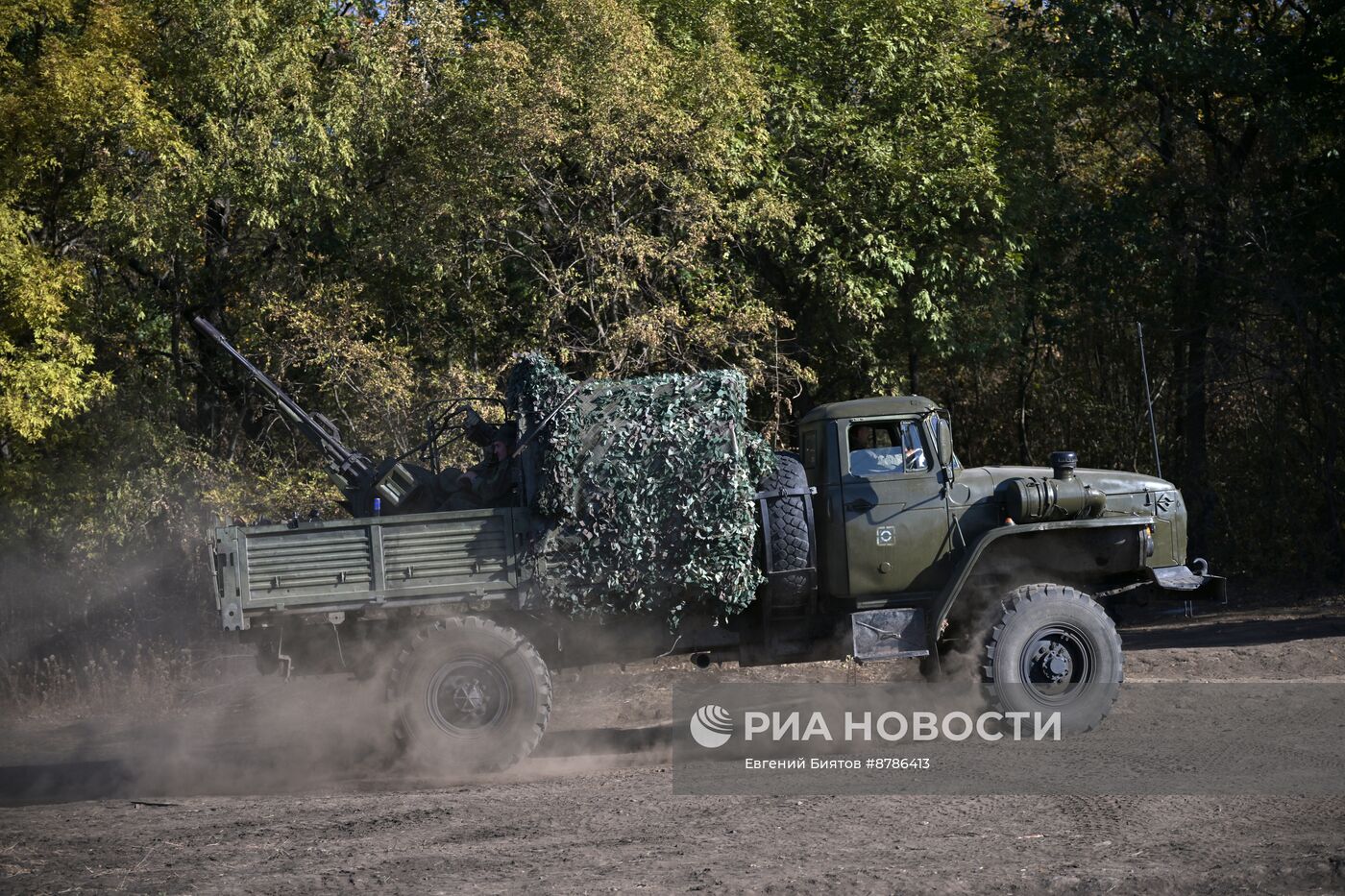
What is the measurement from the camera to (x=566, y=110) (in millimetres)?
15664

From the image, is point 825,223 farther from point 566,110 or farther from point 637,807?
point 637,807

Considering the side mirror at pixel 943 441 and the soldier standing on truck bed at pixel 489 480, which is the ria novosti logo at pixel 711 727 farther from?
the side mirror at pixel 943 441

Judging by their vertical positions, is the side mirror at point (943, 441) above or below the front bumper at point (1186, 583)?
above

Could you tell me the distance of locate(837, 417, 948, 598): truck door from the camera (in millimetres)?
9922

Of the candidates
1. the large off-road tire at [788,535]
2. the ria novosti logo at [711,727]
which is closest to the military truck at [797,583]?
the large off-road tire at [788,535]

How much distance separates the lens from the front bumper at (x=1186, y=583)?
10.0 m

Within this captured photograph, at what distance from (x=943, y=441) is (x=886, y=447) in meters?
0.45

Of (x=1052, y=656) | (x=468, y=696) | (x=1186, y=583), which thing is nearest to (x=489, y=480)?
(x=468, y=696)

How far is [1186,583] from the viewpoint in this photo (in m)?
10.0

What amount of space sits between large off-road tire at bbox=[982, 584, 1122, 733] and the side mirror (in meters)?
1.12

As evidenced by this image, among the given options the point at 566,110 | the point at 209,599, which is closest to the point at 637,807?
the point at 209,599

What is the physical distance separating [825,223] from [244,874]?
42.4 ft

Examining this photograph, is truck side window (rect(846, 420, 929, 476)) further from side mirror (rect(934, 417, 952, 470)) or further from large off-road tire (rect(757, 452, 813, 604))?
large off-road tire (rect(757, 452, 813, 604))

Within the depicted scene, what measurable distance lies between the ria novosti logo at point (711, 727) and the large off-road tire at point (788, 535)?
50.3 inches
